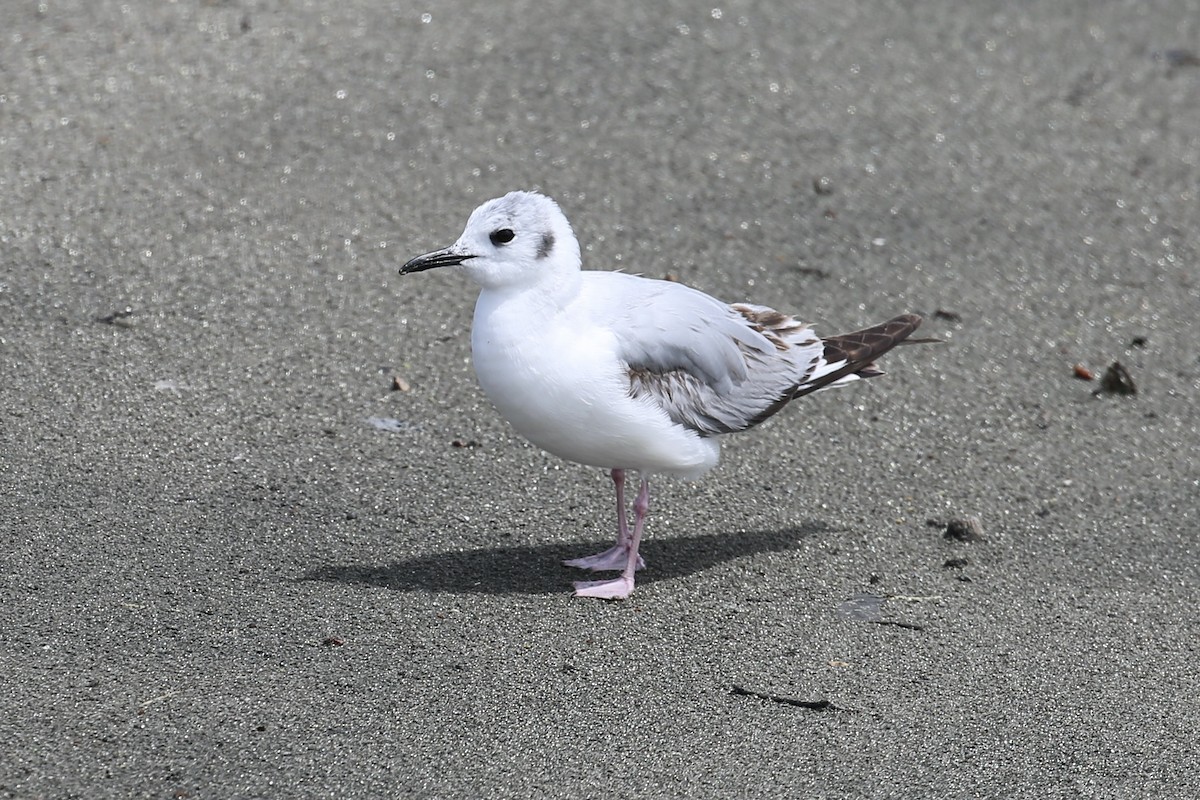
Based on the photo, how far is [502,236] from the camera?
14.7 ft

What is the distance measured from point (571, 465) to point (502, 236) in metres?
1.19

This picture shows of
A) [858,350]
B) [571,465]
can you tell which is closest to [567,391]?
[571,465]

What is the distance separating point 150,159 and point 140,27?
1.44m

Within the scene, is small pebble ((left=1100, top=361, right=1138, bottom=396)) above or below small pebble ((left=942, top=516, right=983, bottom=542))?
above

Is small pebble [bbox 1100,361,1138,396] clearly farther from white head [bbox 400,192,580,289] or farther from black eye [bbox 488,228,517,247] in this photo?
black eye [bbox 488,228,517,247]

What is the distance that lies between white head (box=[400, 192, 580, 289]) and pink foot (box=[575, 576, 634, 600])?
3.18 feet

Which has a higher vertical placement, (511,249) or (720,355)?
(511,249)

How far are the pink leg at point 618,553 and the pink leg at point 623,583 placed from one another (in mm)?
43

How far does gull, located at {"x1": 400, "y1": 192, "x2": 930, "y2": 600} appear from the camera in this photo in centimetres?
438

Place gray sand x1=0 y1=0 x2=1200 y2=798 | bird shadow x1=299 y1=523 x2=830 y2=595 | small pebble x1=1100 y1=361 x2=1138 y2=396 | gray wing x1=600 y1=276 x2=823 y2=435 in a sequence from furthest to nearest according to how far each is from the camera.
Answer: small pebble x1=1100 y1=361 x2=1138 y2=396 < gray wing x1=600 y1=276 x2=823 y2=435 < bird shadow x1=299 y1=523 x2=830 y2=595 < gray sand x1=0 y1=0 x2=1200 y2=798

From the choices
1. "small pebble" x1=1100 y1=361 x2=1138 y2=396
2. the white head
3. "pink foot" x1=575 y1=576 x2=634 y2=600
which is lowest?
"pink foot" x1=575 y1=576 x2=634 y2=600

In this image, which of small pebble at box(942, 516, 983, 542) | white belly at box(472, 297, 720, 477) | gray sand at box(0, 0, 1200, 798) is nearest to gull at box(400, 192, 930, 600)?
white belly at box(472, 297, 720, 477)

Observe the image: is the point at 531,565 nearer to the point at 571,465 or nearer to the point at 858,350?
the point at 571,465

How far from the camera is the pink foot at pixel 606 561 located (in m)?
4.72
